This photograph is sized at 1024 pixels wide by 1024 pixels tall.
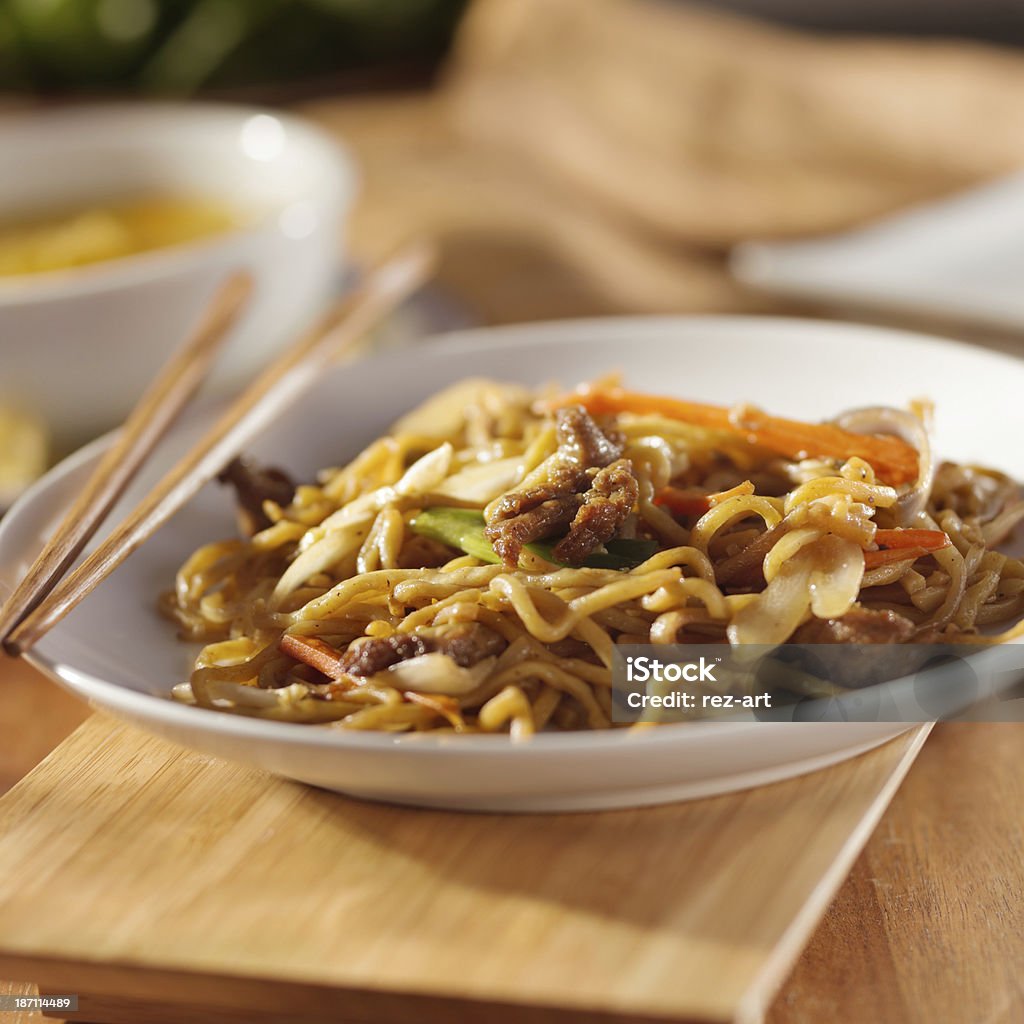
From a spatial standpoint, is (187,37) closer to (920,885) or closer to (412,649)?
(412,649)

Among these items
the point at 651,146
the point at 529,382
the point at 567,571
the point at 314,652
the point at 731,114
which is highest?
the point at 314,652

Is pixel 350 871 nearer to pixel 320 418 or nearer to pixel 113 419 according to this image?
pixel 320 418

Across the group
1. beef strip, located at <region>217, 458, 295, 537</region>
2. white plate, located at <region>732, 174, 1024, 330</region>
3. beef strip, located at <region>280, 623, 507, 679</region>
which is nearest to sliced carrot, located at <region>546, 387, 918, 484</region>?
beef strip, located at <region>217, 458, 295, 537</region>

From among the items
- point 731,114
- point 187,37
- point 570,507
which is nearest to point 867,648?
point 570,507

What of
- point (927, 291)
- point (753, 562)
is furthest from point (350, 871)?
point (927, 291)

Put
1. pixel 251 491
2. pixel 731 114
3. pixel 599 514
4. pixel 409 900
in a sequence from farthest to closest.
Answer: pixel 731 114
pixel 251 491
pixel 599 514
pixel 409 900

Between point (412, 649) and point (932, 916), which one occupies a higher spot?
point (412, 649)

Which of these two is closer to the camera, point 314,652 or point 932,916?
point 932,916

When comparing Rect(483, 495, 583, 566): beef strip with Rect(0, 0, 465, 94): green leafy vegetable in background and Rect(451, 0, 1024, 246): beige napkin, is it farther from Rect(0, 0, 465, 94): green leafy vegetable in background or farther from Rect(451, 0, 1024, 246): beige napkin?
Rect(0, 0, 465, 94): green leafy vegetable in background
